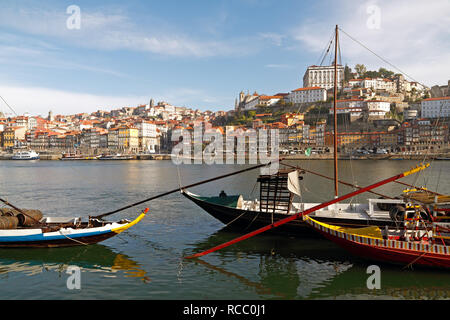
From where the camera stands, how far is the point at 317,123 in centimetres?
10594

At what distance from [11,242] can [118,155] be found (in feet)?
364

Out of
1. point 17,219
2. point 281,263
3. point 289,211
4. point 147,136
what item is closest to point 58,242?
point 17,219

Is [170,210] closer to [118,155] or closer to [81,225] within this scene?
[81,225]

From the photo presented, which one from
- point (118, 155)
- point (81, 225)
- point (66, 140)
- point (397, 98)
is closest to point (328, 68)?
point (397, 98)

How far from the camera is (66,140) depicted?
136 m

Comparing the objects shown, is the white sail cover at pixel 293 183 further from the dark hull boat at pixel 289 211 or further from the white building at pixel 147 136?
the white building at pixel 147 136

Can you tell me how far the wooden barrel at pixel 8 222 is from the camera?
493 inches

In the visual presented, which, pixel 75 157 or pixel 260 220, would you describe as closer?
pixel 260 220

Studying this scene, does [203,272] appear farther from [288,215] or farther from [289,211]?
[289,211]

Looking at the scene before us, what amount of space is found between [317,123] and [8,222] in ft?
329

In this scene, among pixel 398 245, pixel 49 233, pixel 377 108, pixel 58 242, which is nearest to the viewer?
pixel 398 245

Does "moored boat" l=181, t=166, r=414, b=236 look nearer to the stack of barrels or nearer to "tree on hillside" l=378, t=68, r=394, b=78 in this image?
the stack of barrels

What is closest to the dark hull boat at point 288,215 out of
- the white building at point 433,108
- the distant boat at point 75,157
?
the white building at point 433,108

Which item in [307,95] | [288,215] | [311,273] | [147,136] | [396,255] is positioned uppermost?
[307,95]
